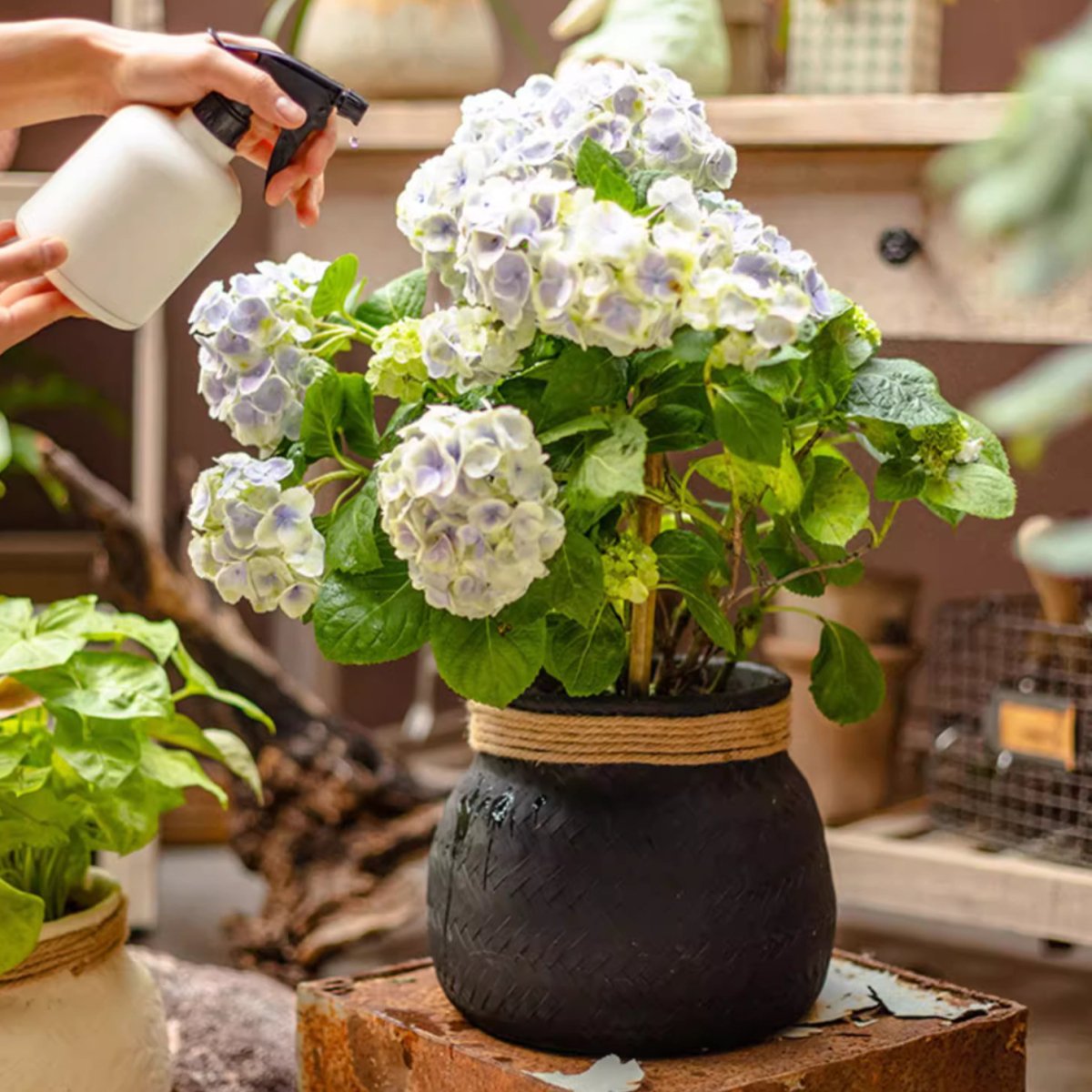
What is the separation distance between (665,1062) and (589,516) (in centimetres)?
29

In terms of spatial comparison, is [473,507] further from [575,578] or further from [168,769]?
[168,769]

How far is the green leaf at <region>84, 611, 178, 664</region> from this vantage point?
1.12 m

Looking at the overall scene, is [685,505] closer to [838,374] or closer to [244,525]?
[838,374]

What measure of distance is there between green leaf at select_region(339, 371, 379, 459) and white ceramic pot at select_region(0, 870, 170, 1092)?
383 millimetres

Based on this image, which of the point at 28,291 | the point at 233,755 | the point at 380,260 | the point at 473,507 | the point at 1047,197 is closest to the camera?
the point at 1047,197

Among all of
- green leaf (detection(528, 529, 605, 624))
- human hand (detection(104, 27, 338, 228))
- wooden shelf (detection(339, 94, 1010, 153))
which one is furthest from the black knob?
green leaf (detection(528, 529, 605, 624))

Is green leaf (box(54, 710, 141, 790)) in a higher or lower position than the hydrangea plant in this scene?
lower

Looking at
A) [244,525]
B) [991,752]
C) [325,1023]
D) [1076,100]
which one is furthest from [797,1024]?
[991,752]

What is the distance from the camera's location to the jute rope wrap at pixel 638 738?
865 millimetres

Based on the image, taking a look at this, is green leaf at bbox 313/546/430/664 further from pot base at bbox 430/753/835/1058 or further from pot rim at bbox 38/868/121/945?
pot rim at bbox 38/868/121/945

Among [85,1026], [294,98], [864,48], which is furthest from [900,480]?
[864,48]

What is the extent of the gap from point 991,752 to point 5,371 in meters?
1.75

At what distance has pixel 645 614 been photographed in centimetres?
89

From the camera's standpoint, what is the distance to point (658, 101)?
2.84 feet
